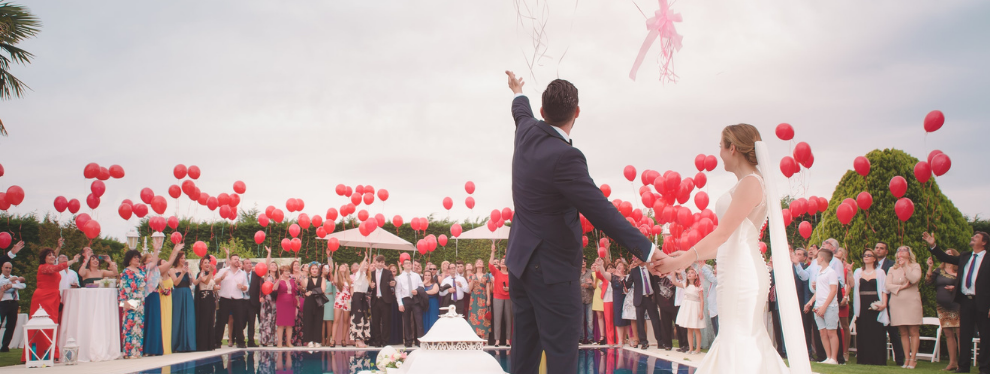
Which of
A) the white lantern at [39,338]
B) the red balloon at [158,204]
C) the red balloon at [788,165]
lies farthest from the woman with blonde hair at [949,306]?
the red balloon at [158,204]

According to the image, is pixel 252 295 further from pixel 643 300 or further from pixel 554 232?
pixel 554 232

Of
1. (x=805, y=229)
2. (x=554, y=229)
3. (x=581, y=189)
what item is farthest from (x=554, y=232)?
(x=805, y=229)

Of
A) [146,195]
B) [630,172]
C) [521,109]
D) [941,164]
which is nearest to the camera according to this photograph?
[521,109]

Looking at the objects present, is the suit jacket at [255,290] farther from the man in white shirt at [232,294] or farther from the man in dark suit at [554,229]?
the man in dark suit at [554,229]

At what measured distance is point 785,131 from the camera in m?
10.9

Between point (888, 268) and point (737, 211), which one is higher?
point (737, 211)

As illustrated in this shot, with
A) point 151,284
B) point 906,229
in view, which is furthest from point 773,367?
point 151,284

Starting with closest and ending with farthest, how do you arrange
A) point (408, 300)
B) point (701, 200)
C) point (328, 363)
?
point (328, 363), point (701, 200), point (408, 300)

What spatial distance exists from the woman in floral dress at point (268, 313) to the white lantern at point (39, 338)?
416 centimetres

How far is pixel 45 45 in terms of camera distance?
37.4 ft

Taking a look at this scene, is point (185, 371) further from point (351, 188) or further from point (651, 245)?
point (351, 188)

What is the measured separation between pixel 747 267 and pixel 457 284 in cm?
1097

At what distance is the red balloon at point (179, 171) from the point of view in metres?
13.7

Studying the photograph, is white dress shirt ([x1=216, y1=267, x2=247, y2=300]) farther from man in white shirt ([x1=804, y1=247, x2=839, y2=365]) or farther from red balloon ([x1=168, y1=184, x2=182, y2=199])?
man in white shirt ([x1=804, y1=247, x2=839, y2=365])
